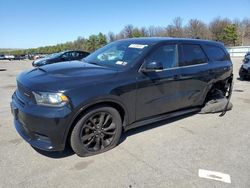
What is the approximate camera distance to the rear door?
483cm

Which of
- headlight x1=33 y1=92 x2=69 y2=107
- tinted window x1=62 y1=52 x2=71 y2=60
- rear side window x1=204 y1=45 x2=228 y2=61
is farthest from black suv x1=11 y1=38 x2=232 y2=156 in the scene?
tinted window x1=62 y1=52 x2=71 y2=60

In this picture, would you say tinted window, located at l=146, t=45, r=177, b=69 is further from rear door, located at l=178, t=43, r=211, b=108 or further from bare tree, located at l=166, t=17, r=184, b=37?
bare tree, located at l=166, t=17, r=184, b=37

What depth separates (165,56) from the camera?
14.9ft

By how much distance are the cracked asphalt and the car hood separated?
1.07 meters

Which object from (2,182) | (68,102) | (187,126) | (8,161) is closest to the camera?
(2,182)

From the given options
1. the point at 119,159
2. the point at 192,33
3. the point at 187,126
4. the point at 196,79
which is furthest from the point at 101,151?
the point at 192,33

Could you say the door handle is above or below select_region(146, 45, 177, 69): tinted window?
below

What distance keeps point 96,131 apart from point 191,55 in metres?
2.63

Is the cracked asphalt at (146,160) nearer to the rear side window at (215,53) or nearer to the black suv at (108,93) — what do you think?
the black suv at (108,93)

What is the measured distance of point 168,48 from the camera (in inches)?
183

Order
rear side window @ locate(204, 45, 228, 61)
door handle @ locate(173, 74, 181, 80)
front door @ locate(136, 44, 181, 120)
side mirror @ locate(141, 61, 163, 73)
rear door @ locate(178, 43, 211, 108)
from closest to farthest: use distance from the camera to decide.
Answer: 1. side mirror @ locate(141, 61, 163, 73)
2. front door @ locate(136, 44, 181, 120)
3. door handle @ locate(173, 74, 181, 80)
4. rear door @ locate(178, 43, 211, 108)
5. rear side window @ locate(204, 45, 228, 61)

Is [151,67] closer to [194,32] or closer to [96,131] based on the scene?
[96,131]

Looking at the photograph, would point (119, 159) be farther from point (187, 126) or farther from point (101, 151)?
point (187, 126)

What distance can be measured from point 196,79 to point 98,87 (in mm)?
2420
